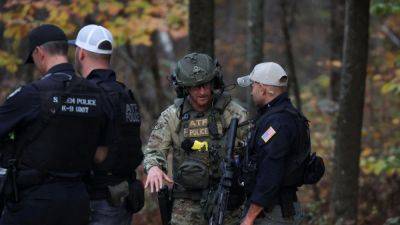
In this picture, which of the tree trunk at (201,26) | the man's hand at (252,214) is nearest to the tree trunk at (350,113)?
the tree trunk at (201,26)

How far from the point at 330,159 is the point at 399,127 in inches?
86.7

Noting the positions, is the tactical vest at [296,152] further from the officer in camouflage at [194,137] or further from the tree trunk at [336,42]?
the tree trunk at [336,42]

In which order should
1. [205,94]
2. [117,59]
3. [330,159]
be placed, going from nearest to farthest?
[205,94] < [330,159] < [117,59]

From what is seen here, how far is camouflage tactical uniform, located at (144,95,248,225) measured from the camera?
17.2 feet

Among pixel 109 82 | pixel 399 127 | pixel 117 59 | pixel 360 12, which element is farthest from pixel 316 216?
pixel 117 59

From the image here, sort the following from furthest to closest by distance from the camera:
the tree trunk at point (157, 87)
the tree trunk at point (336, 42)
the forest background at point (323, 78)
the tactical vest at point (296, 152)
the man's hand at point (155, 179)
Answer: the tree trunk at point (336, 42)
the tree trunk at point (157, 87)
the forest background at point (323, 78)
the man's hand at point (155, 179)
the tactical vest at point (296, 152)

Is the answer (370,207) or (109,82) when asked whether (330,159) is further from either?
(109,82)

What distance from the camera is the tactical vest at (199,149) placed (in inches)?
201

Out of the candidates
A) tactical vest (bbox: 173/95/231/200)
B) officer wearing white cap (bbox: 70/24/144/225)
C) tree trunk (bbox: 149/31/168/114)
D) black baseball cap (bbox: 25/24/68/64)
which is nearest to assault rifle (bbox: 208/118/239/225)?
tactical vest (bbox: 173/95/231/200)

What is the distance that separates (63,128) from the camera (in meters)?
4.46

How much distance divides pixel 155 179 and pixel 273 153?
0.98 metres

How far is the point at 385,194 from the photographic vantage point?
9039mm

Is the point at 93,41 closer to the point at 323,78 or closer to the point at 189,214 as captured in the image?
the point at 189,214

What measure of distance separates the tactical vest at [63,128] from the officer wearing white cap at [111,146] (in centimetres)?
17
